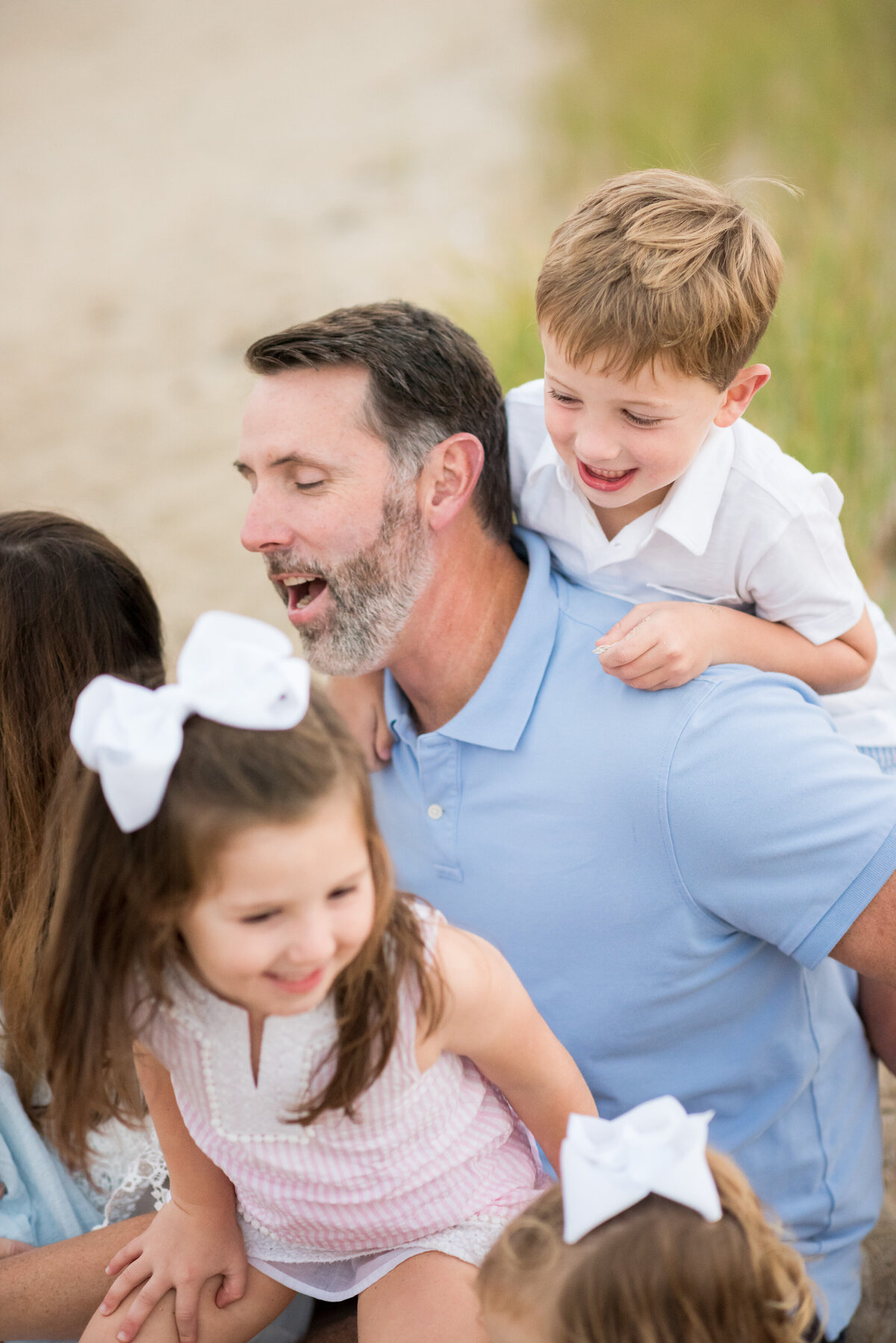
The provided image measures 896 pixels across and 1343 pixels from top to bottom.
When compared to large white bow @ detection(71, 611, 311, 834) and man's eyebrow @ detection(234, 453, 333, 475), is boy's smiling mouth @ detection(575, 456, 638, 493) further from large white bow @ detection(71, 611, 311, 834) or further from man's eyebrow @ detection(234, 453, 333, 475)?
large white bow @ detection(71, 611, 311, 834)

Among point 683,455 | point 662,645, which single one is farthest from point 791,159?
point 662,645

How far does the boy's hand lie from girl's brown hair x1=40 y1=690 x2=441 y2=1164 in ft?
1.76

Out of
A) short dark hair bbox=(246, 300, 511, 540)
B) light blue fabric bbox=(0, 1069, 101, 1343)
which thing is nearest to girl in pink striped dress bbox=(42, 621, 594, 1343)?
light blue fabric bbox=(0, 1069, 101, 1343)

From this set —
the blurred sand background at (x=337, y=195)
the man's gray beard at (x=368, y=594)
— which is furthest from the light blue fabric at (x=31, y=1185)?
the blurred sand background at (x=337, y=195)

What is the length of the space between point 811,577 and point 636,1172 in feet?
3.53

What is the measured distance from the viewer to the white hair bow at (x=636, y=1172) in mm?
1250

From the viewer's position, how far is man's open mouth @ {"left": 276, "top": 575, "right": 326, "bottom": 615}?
219 centimetres

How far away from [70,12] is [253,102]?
3.68 metres

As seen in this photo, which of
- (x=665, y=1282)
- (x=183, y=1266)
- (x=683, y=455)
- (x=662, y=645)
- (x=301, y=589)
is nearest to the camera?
(x=665, y=1282)

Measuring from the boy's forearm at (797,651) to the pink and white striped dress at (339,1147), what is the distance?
0.71 m

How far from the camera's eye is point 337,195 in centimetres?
1011

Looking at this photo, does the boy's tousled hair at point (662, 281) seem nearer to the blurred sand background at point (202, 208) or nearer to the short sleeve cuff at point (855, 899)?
the short sleeve cuff at point (855, 899)

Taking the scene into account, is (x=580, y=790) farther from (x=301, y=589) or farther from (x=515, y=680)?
(x=301, y=589)

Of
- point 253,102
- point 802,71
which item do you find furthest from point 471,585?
point 253,102
